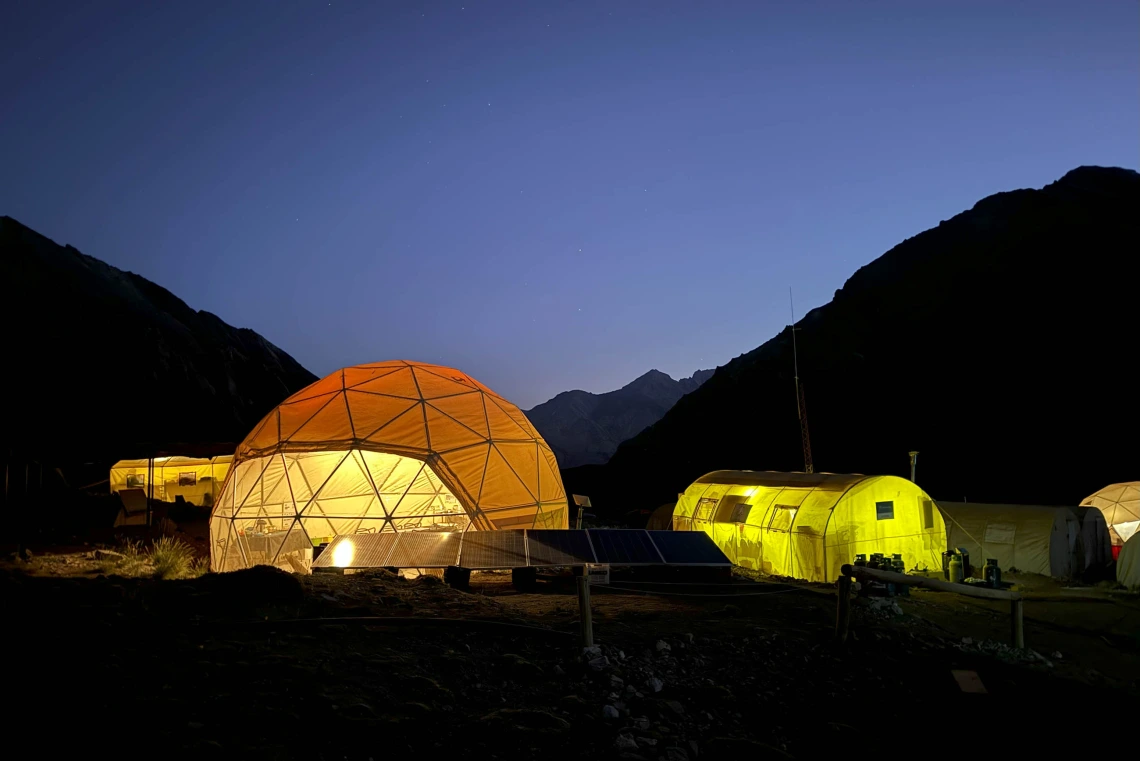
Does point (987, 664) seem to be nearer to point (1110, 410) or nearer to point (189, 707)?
point (189, 707)

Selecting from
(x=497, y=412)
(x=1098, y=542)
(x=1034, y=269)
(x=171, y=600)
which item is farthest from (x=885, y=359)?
(x=171, y=600)

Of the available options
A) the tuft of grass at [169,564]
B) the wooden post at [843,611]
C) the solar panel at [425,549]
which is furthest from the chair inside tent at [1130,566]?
the tuft of grass at [169,564]

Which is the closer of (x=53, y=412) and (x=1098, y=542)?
(x=1098, y=542)

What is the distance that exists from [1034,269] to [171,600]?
7329 cm

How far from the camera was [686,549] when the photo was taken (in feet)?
38.2

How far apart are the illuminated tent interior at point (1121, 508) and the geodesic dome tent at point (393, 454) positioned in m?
21.0

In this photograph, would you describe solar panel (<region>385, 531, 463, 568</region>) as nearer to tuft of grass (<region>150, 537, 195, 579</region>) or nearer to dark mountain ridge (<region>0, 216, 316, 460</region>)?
tuft of grass (<region>150, 537, 195, 579</region>)

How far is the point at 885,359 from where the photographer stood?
6184 centimetres

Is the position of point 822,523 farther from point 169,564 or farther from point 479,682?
point 169,564

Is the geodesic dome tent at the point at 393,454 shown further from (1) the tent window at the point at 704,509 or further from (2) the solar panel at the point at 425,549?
(1) the tent window at the point at 704,509

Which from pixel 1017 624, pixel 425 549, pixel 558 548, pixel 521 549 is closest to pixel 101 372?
pixel 425 549

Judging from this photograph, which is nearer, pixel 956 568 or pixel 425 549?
pixel 425 549

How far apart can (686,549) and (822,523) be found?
24.0ft

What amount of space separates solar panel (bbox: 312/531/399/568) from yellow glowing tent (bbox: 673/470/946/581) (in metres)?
10.8
